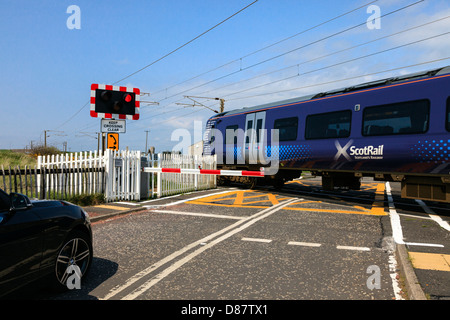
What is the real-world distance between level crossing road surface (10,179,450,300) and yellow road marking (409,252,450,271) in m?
0.01

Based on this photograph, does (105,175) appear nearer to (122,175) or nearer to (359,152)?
(122,175)

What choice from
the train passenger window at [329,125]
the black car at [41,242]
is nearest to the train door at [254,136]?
the train passenger window at [329,125]

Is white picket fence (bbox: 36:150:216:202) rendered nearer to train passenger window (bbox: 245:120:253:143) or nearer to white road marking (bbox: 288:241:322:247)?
train passenger window (bbox: 245:120:253:143)

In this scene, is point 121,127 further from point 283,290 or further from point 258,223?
point 283,290

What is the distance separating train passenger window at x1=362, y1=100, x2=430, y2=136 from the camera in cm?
860

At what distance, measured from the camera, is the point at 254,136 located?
1468 centimetres

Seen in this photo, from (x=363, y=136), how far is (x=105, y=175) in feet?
26.4

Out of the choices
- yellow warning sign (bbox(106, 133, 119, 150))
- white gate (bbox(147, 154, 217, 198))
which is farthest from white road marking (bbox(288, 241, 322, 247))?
yellow warning sign (bbox(106, 133, 119, 150))

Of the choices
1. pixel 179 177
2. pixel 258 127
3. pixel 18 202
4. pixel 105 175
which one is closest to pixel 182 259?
pixel 18 202

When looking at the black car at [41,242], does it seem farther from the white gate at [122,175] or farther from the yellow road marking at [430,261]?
the white gate at [122,175]

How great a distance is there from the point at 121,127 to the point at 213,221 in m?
4.62

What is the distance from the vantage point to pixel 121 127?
33.7ft

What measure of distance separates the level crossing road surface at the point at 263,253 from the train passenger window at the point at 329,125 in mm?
2727

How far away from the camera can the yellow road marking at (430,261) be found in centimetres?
433
